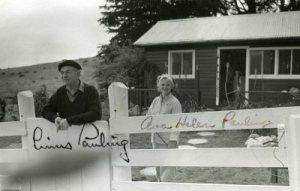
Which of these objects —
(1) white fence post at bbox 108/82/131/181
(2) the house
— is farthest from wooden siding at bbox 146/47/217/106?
(1) white fence post at bbox 108/82/131/181

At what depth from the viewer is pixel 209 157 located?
12.3ft

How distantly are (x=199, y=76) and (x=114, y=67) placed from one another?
3.38 m

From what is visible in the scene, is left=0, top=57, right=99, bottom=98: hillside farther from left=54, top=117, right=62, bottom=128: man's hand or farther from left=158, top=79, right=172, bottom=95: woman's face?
left=54, top=117, right=62, bottom=128: man's hand

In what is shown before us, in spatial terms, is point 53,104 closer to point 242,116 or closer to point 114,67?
point 242,116

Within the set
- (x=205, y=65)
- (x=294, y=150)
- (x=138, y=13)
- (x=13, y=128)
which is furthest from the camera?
(x=138, y=13)

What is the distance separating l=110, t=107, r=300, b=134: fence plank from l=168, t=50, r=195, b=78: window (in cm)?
1421

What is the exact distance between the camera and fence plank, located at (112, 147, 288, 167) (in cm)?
356

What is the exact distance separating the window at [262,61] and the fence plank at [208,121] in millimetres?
13659

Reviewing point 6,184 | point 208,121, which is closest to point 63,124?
point 6,184

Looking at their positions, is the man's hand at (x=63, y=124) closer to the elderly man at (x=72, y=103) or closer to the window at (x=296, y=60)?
the elderly man at (x=72, y=103)

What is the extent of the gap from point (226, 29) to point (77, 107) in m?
14.8

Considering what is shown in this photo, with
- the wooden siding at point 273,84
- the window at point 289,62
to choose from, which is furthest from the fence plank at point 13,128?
the window at point 289,62
